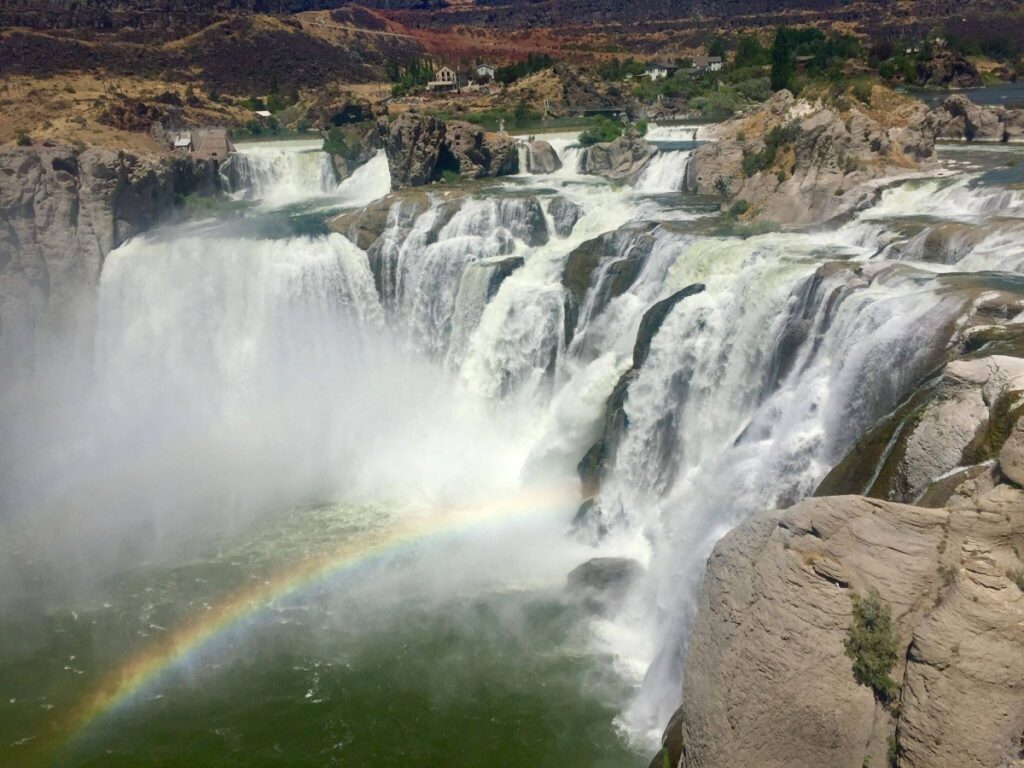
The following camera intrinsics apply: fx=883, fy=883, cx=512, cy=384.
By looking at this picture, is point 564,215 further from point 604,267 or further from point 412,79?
point 412,79

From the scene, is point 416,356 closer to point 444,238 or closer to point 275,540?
point 444,238

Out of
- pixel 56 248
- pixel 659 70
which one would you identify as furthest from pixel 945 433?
pixel 659 70

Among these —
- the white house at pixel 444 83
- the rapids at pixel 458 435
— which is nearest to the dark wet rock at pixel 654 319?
the rapids at pixel 458 435

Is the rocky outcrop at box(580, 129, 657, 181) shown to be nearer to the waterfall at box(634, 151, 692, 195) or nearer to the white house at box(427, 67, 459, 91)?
the waterfall at box(634, 151, 692, 195)

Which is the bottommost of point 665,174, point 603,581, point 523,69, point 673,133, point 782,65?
point 603,581

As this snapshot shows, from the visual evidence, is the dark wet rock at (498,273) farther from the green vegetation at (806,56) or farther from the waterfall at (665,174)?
the green vegetation at (806,56)

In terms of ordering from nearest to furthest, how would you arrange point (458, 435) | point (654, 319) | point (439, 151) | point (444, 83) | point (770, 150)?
point (654, 319), point (458, 435), point (770, 150), point (439, 151), point (444, 83)
